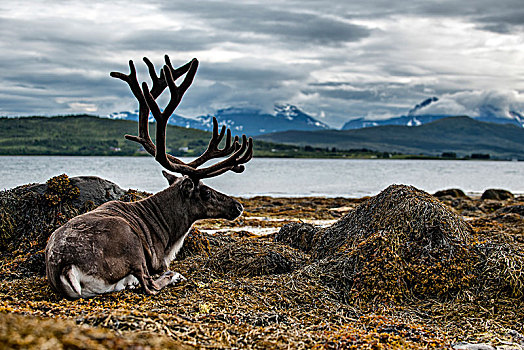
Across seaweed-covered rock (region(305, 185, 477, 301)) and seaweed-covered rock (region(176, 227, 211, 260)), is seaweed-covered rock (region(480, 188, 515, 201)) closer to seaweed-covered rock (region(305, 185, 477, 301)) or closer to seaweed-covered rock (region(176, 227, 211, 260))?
seaweed-covered rock (region(305, 185, 477, 301))

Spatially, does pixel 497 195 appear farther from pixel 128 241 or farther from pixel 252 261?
pixel 128 241

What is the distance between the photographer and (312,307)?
7738 millimetres

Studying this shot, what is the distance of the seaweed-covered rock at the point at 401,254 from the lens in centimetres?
854

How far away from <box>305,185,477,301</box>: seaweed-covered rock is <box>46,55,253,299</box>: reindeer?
2502 millimetres

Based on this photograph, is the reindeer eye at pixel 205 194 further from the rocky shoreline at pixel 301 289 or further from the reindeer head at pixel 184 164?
the rocky shoreline at pixel 301 289

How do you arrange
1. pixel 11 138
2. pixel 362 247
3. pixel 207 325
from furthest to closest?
pixel 11 138 → pixel 362 247 → pixel 207 325

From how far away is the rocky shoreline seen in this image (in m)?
5.51

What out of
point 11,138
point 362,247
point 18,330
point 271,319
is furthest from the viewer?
point 11,138

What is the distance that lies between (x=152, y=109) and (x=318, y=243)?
5077 mm

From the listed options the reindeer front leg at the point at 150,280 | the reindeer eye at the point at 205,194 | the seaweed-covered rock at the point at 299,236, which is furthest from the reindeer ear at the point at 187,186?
the seaweed-covered rock at the point at 299,236

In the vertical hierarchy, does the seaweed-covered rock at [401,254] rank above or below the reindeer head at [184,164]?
below

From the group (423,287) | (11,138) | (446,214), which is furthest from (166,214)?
A: (11,138)

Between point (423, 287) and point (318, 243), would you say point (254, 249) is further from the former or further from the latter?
point (423, 287)

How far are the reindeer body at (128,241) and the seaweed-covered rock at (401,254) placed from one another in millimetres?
2475
